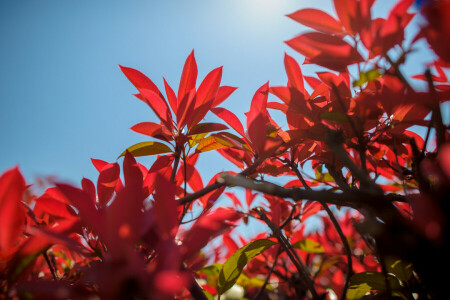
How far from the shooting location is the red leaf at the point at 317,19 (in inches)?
24.8

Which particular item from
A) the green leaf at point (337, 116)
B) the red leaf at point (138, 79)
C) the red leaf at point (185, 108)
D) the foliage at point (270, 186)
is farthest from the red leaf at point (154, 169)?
the green leaf at point (337, 116)

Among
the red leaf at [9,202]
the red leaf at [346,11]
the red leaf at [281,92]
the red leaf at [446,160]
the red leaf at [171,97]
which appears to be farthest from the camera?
the red leaf at [171,97]

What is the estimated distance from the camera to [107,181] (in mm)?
705

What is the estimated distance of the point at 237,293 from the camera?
1.33 metres

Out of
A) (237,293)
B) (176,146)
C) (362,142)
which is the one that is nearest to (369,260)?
(237,293)

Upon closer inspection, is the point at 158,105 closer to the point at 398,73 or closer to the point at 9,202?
the point at 9,202

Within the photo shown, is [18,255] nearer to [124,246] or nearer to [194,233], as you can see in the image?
[124,246]

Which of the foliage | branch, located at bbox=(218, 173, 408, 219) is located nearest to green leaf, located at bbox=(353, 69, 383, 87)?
the foliage

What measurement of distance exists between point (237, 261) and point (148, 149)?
41 cm

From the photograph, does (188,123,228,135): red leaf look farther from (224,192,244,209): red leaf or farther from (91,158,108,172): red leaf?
(224,192,244,209): red leaf

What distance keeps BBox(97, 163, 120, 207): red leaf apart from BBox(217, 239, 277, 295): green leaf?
1.28ft

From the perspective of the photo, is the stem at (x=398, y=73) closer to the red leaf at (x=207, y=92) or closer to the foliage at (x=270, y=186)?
the foliage at (x=270, y=186)

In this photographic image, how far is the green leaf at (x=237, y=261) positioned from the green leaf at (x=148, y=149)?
36 cm

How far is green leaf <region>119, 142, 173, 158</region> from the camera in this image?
0.74 m
